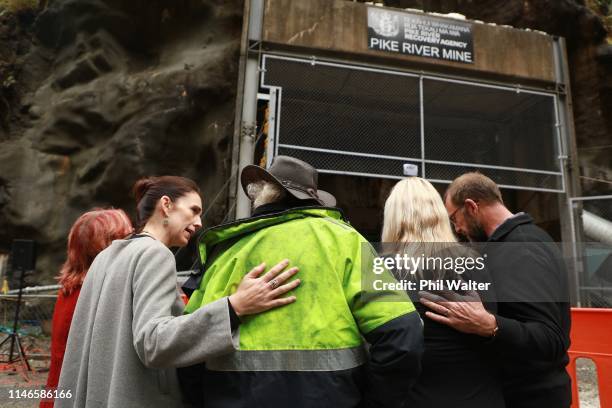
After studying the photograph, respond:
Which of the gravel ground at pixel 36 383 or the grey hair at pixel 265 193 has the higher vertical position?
the grey hair at pixel 265 193

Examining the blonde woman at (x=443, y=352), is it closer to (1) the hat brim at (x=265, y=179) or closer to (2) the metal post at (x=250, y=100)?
(1) the hat brim at (x=265, y=179)

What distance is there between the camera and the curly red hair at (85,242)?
8.72ft

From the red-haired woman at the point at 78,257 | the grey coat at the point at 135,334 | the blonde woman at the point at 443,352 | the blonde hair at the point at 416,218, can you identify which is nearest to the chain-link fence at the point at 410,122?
the red-haired woman at the point at 78,257

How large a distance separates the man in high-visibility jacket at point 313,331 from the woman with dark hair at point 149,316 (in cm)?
6

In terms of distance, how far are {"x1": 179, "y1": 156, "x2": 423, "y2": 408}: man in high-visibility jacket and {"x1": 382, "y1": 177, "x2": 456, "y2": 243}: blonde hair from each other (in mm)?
354

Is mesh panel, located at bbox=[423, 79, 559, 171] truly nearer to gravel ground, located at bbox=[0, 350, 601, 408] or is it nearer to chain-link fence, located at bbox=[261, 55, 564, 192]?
chain-link fence, located at bbox=[261, 55, 564, 192]

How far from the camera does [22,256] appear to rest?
24.0ft

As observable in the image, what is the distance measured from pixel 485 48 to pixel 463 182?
7577 millimetres

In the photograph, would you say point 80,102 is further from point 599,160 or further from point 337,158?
point 599,160

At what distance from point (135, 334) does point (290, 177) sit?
2.61 feet

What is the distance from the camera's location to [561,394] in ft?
6.22

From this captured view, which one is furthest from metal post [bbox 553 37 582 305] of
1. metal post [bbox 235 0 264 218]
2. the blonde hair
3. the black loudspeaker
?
the black loudspeaker

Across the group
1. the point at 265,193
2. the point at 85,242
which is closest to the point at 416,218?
the point at 265,193

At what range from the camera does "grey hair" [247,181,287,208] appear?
1678 mm
